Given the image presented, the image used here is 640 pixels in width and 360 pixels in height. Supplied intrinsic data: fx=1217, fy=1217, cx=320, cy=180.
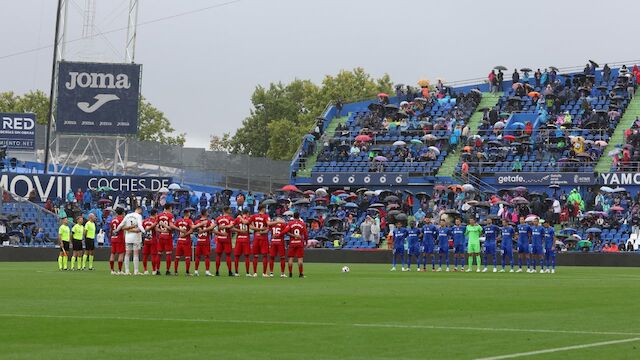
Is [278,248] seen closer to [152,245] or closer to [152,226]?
[152,226]

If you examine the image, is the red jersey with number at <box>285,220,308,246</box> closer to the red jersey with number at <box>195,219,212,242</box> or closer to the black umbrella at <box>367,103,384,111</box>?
the red jersey with number at <box>195,219,212,242</box>

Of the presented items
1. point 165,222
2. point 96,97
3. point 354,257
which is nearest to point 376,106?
point 96,97

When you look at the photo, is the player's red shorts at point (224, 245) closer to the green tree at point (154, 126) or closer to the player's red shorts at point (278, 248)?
the player's red shorts at point (278, 248)

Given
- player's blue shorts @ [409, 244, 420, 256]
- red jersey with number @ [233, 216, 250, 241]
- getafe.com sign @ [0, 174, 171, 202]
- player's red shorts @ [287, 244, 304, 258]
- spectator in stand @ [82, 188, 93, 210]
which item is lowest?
player's red shorts @ [287, 244, 304, 258]

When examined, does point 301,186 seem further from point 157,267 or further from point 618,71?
point 157,267

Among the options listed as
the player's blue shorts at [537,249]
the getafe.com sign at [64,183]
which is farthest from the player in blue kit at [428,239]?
the getafe.com sign at [64,183]

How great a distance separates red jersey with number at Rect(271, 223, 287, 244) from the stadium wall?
717 inches

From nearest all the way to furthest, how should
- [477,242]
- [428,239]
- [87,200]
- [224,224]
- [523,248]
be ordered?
[224,224], [523,248], [477,242], [428,239], [87,200]

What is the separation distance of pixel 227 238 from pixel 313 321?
18465 mm

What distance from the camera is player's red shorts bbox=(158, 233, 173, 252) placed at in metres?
37.1

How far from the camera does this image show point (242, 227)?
118ft

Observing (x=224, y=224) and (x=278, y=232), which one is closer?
(x=278, y=232)

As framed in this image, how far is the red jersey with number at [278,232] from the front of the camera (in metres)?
35.5

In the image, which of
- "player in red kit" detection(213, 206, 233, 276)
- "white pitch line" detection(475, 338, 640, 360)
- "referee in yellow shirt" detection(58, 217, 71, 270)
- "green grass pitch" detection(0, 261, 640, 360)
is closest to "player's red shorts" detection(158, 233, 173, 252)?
"player in red kit" detection(213, 206, 233, 276)
